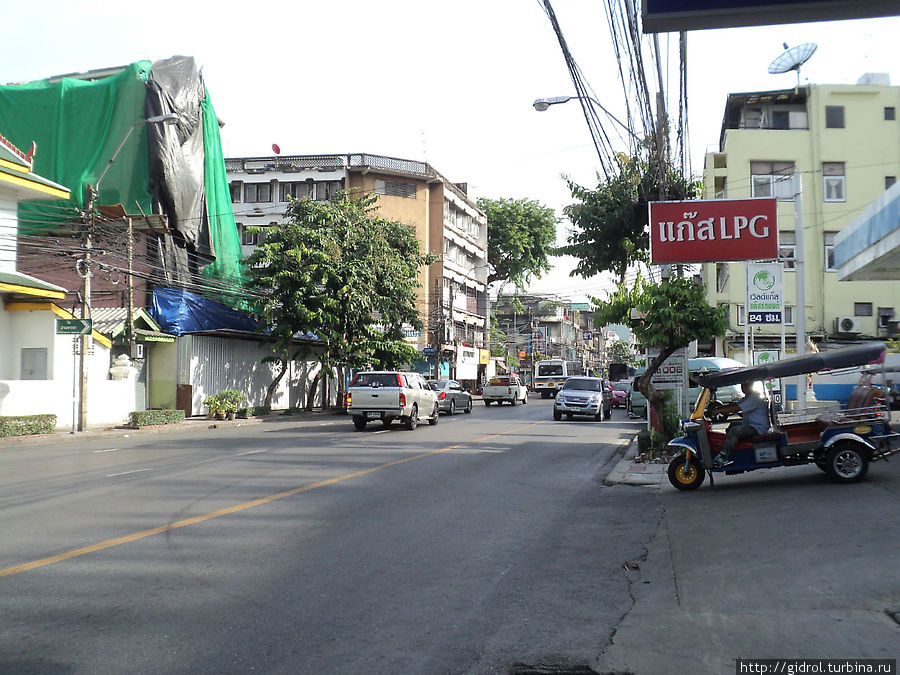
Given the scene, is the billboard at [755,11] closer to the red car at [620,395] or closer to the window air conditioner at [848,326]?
the window air conditioner at [848,326]

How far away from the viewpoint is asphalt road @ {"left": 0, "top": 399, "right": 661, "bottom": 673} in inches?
186

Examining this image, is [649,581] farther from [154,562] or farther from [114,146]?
[114,146]

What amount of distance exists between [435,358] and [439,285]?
5.60 metres

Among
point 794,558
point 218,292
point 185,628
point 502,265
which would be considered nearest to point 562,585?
point 794,558

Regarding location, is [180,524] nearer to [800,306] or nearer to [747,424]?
[747,424]

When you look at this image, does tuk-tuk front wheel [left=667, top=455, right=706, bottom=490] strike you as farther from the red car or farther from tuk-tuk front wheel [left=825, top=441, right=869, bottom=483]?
the red car

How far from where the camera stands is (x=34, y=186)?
24375 mm

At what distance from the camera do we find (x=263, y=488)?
11.1 metres

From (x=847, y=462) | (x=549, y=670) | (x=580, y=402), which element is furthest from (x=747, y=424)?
(x=580, y=402)

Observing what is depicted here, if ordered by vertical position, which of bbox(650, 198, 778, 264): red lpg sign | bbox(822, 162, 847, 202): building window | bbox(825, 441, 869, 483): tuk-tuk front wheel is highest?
bbox(822, 162, 847, 202): building window

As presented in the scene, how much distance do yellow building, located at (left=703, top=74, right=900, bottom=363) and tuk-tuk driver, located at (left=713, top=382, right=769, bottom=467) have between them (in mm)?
26932

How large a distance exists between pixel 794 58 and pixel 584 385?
19305 millimetres

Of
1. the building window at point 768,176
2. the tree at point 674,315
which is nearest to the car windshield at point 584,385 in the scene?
the building window at point 768,176

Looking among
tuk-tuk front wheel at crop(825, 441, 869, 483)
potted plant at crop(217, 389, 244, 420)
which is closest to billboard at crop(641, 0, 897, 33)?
tuk-tuk front wheel at crop(825, 441, 869, 483)
